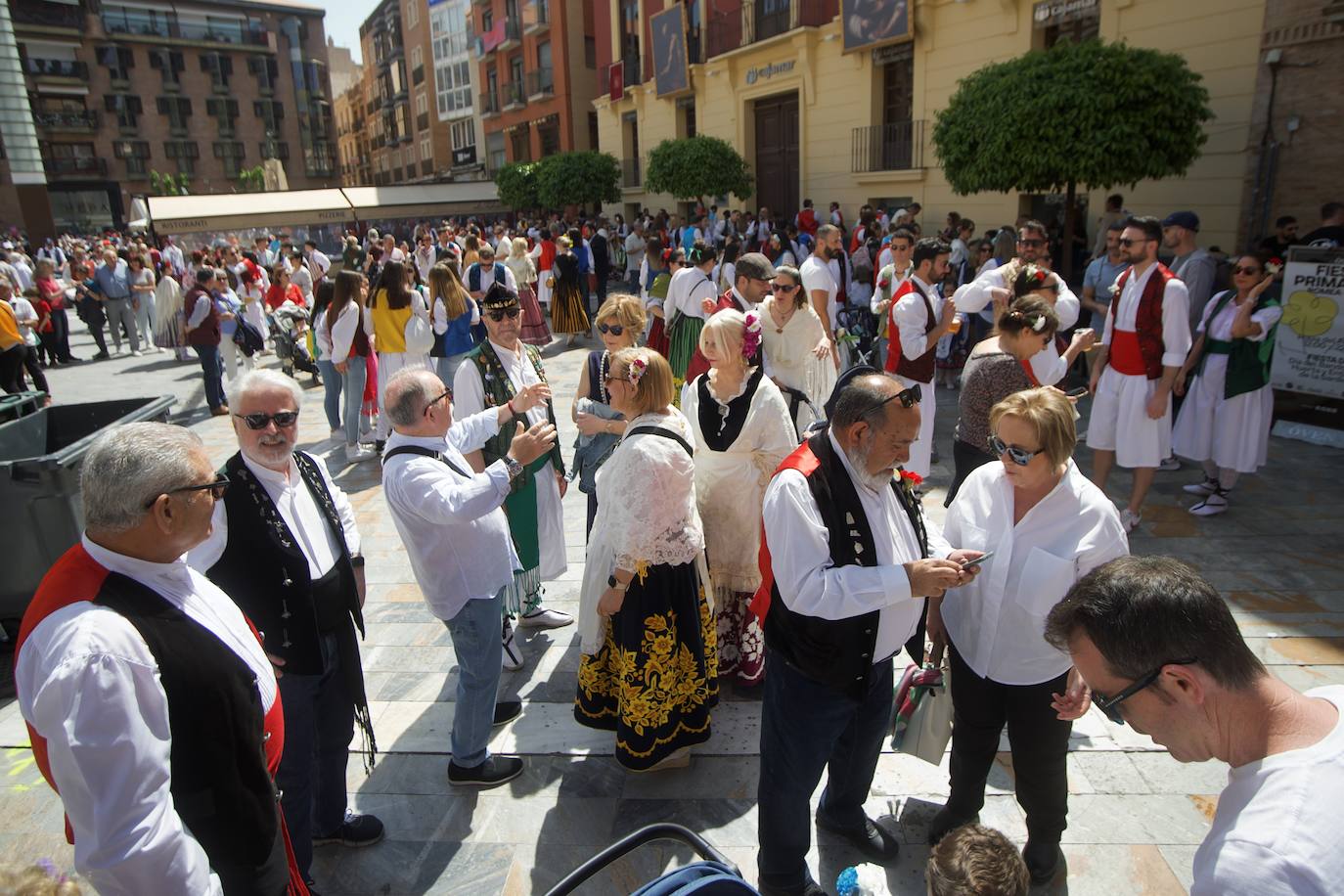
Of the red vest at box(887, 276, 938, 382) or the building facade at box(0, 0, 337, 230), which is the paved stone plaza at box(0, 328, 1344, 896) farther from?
the building facade at box(0, 0, 337, 230)

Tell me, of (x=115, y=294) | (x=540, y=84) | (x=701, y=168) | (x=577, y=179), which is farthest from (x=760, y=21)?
(x=540, y=84)

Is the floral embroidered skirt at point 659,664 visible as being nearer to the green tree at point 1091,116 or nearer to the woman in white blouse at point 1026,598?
the woman in white blouse at point 1026,598

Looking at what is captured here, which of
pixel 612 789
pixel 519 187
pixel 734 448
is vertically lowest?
pixel 612 789

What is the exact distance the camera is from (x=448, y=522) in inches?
110

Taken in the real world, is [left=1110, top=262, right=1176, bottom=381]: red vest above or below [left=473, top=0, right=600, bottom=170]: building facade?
below

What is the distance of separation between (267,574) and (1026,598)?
7.59ft

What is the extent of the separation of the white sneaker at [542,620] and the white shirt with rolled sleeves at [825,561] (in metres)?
2.45

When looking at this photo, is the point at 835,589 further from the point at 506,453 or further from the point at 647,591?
the point at 506,453

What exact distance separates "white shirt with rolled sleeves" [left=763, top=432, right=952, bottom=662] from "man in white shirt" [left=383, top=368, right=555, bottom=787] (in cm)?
103

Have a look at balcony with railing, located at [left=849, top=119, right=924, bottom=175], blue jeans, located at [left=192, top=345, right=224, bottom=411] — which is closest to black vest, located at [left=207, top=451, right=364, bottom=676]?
blue jeans, located at [left=192, top=345, right=224, bottom=411]

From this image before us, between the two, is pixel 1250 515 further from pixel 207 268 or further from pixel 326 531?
pixel 207 268

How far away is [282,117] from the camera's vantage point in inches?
2277

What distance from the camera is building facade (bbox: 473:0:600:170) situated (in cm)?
3284

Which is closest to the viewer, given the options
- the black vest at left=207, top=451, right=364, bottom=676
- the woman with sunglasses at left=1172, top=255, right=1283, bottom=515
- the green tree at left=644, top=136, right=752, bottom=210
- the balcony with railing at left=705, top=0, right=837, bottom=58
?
the black vest at left=207, top=451, right=364, bottom=676
